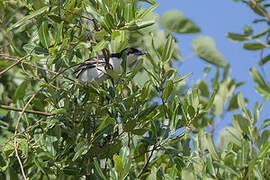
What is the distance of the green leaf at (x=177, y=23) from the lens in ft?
11.7

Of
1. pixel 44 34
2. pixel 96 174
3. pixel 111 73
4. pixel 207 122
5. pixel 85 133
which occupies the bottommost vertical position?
pixel 207 122

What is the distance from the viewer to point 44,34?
7.61 ft

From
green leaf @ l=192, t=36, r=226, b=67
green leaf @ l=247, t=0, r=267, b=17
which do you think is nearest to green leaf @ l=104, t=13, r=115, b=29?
green leaf @ l=247, t=0, r=267, b=17

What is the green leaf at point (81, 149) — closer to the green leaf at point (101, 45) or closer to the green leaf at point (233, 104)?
the green leaf at point (101, 45)

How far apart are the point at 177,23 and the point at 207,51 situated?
456mm

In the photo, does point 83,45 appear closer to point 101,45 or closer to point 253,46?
point 101,45

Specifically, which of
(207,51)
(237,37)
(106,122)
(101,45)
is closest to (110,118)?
(106,122)

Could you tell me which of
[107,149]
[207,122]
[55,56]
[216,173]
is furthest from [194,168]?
[207,122]

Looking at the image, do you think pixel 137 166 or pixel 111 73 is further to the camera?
pixel 137 166

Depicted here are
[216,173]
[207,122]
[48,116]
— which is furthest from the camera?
[207,122]

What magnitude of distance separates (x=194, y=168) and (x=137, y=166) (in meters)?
0.65

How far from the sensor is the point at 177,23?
3637 mm

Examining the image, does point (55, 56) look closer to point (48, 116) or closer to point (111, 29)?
point (111, 29)

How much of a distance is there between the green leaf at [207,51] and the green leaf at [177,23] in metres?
0.31
